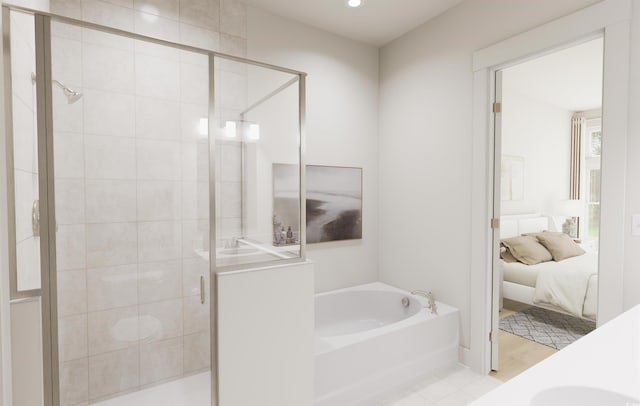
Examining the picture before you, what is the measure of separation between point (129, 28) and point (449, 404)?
130 inches

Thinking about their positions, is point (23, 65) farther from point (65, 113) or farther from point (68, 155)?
point (68, 155)

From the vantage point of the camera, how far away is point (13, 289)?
124cm

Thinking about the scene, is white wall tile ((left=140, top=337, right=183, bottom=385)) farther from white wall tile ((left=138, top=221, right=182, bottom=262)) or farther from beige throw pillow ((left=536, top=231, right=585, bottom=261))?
beige throw pillow ((left=536, top=231, right=585, bottom=261))

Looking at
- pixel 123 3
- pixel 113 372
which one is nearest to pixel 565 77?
pixel 123 3

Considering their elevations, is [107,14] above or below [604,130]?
above

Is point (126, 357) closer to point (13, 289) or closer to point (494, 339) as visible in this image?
point (13, 289)

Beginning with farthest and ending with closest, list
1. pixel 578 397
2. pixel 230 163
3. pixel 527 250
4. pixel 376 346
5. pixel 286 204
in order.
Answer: pixel 527 250 < pixel 376 346 < pixel 286 204 < pixel 230 163 < pixel 578 397

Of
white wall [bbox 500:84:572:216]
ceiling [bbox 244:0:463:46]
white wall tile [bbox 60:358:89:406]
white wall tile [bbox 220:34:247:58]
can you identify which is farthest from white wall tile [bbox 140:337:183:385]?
white wall [bbox 500:84:572:216]

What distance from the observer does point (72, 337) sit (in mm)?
1402

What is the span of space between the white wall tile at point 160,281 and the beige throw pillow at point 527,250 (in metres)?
3.82

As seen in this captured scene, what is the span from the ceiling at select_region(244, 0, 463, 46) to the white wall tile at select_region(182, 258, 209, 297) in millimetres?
2120

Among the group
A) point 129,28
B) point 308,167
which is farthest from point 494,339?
point 129,28

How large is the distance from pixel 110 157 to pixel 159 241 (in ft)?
1.46

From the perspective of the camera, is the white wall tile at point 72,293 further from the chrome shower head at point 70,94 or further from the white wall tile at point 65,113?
the chrome shower head at point 70,94
